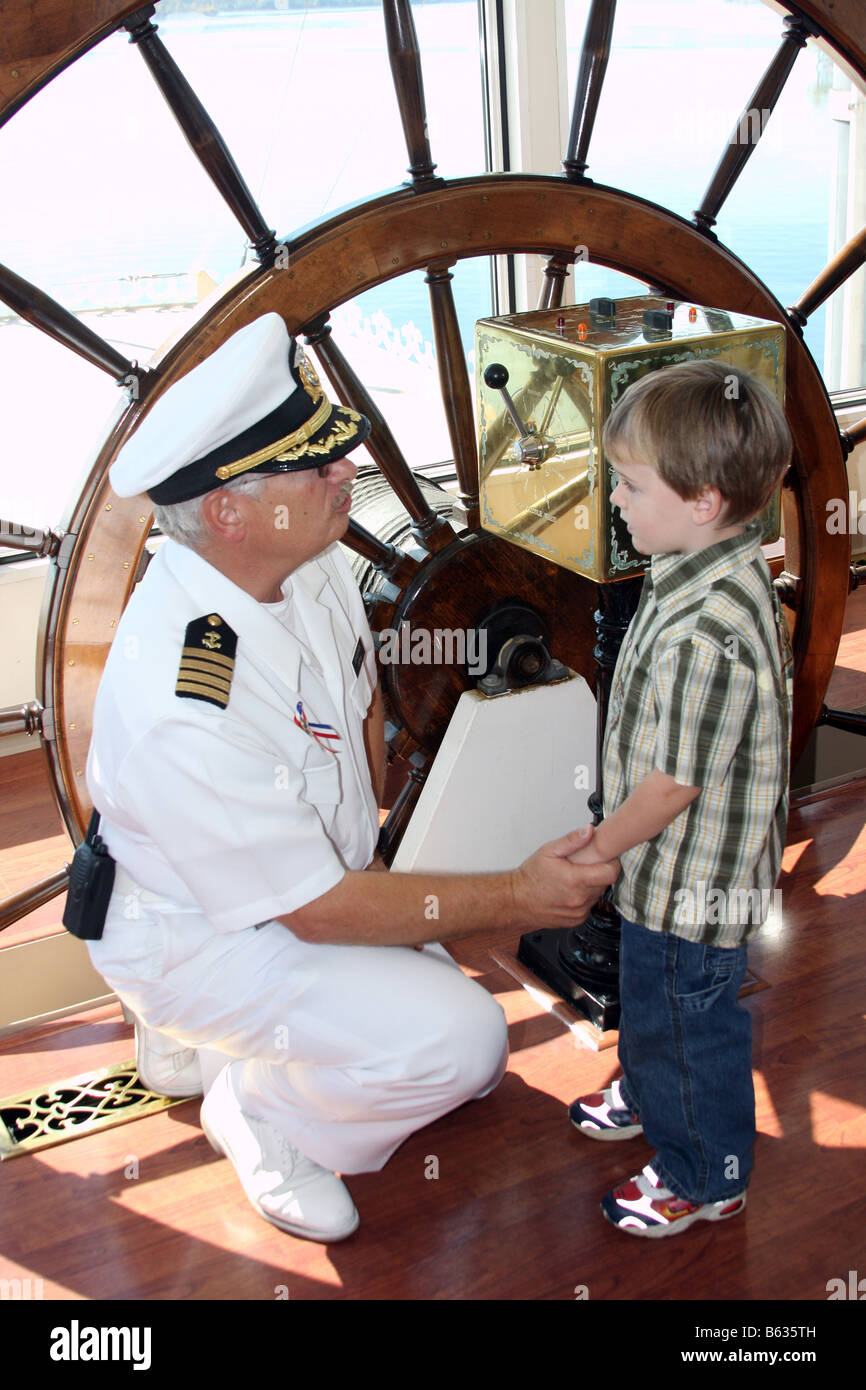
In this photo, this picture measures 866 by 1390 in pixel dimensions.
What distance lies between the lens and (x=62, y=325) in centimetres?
177

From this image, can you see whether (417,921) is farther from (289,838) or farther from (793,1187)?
(793,1187)

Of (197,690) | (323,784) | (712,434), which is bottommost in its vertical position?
(323,784)

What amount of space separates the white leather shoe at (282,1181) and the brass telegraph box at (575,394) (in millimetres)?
829

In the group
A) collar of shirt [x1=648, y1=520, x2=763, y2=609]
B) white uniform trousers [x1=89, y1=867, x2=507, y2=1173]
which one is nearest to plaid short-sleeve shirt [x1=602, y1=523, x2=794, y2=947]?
collar of shirt [x1=648, y1=520, x2=763, y2=609]

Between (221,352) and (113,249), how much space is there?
1901 mm

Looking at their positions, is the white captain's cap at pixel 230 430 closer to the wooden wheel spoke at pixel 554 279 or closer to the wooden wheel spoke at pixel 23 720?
the wooden wheel spoke at pixel 23 720

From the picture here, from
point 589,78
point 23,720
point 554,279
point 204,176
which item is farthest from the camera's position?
point 204,176

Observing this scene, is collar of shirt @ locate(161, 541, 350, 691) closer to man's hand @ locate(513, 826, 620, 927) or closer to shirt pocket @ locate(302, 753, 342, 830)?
shirt pocket @ locate(302, 753, 342, 830)

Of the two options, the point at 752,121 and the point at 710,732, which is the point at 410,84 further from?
the point at 710,732

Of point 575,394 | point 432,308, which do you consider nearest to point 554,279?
point 432,308

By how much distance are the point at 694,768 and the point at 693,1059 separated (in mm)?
372

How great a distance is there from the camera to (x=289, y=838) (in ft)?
4.66

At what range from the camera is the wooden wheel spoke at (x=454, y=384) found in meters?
1.93

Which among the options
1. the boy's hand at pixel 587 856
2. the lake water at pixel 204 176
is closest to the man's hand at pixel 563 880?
the boy's hand at pixel 587 856
